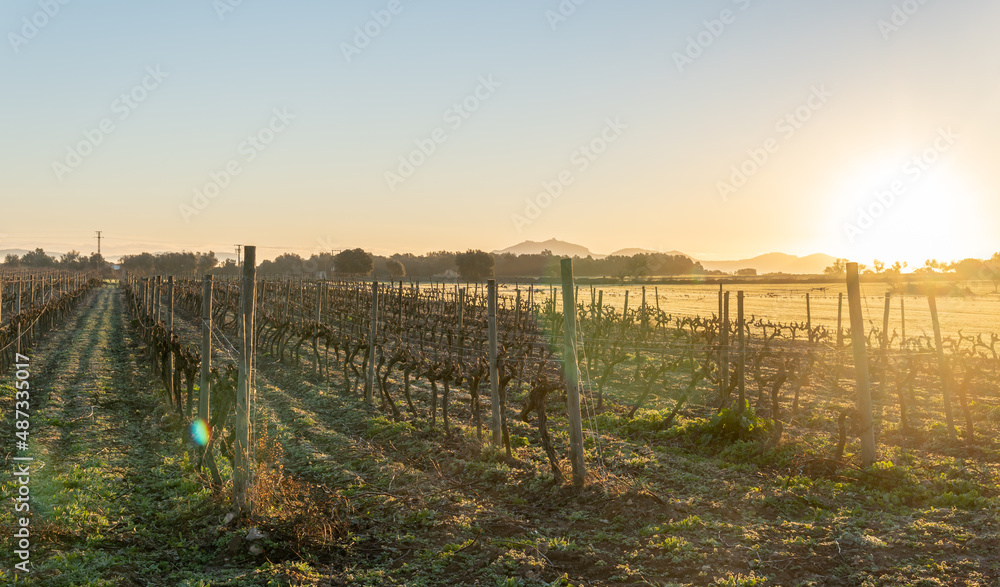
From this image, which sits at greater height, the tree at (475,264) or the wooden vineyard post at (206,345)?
the tree at (475,264)

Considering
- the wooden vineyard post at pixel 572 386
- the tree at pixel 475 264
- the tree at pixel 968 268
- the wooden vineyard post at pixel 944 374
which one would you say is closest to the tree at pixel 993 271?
the tree at pixel 968 268

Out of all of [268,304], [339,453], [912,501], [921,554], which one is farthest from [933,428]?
[268,304]

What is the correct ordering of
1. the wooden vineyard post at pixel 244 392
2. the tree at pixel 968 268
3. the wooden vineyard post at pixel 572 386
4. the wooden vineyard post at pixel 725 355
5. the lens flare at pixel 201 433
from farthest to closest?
1. the tree at pixel 968 268
2. the wooden vineyard post at pixel 725 355
3. the lens flare at pixel 201 433
4. the wooden vineyard post at pixel 572 386
5. the wooden vineyard post at pixel 244 392

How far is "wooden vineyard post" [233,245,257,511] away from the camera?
572cm

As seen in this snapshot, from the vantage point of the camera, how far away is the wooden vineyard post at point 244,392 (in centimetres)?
572

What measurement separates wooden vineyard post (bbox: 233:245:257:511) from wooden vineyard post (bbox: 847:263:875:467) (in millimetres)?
7273

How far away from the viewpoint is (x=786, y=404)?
39.2 ft

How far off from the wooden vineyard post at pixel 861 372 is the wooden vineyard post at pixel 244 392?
727cm

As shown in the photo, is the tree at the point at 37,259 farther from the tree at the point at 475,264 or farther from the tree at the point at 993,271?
the tree at the point at 993,271

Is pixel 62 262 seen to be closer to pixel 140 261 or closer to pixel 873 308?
pixel 140 261

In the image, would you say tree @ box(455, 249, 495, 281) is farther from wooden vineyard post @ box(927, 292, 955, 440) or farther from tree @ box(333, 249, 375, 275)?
wooden vineyard post @ box(927, 292, 955, 440)

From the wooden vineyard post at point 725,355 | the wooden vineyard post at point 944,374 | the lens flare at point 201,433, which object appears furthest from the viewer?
the wooden vineyard post at point 725,355

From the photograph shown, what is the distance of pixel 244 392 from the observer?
580cm

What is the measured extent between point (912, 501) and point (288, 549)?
6605mm
